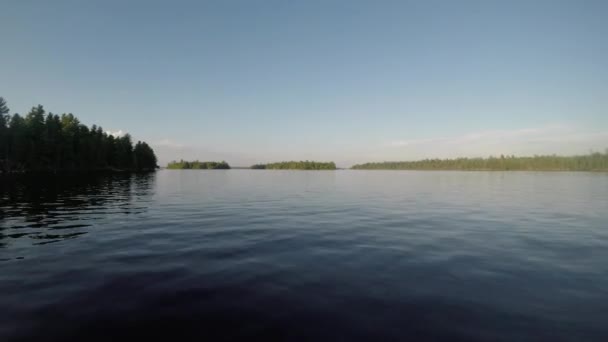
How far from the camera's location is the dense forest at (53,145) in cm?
8362

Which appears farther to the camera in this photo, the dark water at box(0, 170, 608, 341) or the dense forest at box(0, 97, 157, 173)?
the dense forest at box(0, 97, 157, 173)

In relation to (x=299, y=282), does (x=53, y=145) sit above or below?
above

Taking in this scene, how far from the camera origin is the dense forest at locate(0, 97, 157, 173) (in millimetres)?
83625

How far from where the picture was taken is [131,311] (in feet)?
Result: 21.0

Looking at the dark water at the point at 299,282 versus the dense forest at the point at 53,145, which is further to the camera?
the dense forest at the point at 53,145

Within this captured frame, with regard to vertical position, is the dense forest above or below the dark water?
above

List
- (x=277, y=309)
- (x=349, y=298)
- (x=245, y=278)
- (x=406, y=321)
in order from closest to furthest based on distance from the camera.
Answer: (x=406, y=321)
(x=277, y=309)
(x=349, y=298)
(x=245, y=278)

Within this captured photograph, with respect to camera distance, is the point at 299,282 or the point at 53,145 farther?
the point at 53,145

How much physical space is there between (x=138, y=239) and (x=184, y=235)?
81.5 inches

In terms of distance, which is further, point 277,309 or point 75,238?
point 75,238

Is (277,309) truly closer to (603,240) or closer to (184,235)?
(184,235)

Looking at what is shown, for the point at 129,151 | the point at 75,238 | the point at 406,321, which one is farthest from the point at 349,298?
the point at 129,151

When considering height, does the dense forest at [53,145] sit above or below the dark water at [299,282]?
above

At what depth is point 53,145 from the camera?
94.6 meters
